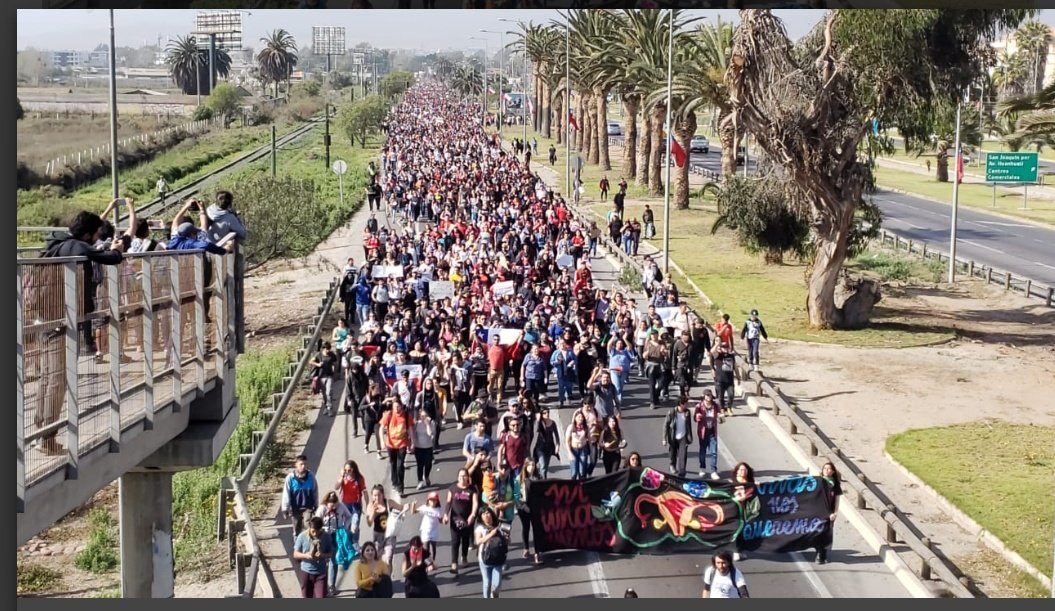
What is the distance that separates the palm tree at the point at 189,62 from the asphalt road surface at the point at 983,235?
53.6 m

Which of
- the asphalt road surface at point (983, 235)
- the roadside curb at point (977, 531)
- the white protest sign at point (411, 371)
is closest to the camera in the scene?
the roadside curb at point (977, 531)

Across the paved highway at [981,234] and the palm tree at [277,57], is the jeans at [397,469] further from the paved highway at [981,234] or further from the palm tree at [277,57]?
the palm tree at [277,57]

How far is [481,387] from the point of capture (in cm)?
2150

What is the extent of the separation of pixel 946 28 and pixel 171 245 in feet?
76.6

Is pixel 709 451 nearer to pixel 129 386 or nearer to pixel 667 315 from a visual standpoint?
pixel 667 315

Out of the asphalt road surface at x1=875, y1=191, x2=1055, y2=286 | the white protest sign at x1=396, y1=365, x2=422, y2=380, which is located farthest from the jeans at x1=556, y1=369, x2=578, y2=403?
the asphalt road surface at x1=875, y1=191, x2=1055, y2=286

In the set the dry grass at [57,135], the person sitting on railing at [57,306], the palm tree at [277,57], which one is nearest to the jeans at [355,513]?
the person sitting on railing at [57,306]

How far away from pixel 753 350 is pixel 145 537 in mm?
14912

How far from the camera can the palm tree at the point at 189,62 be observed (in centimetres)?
9938

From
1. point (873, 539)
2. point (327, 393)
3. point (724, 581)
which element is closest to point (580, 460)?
point (873, 539)

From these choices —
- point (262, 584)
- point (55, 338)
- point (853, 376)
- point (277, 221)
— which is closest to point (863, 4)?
point (853, 376)

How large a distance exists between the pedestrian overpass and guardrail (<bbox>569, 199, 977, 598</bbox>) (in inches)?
271

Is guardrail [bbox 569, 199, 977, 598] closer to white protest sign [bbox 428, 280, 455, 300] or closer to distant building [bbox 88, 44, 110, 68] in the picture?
white protest sign [bbox 428, 280, 455, 300]

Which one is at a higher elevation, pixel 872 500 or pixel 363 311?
pixel 363 311
